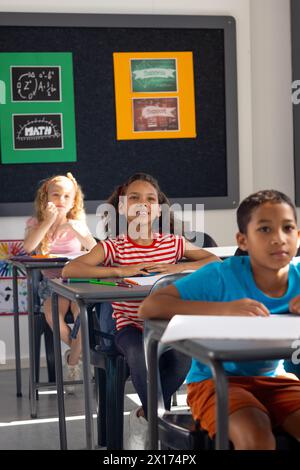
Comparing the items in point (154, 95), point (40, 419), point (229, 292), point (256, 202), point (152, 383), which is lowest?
point (40, 419)

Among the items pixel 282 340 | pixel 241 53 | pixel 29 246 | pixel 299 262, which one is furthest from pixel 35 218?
pixel 282 340

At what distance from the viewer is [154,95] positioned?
549 centimetres

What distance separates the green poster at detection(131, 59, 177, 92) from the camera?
5469mm

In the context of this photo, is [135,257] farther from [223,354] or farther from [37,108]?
[37,108]

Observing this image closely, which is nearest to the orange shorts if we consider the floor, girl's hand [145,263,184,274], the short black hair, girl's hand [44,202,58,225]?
the short black hair

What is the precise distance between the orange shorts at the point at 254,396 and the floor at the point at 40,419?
145cm

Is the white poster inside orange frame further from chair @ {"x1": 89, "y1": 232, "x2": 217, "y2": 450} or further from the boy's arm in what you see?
the boy's arm

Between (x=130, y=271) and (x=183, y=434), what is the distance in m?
1.20

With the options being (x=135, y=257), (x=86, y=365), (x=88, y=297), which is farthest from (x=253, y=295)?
(x=135, y=257)

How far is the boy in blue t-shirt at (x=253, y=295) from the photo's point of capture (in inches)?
78.5

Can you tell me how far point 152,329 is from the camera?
6.58 feet

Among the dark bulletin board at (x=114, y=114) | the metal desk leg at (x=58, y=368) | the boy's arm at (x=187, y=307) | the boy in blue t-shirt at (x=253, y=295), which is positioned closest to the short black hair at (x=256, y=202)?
the boy in blue t-shirt at (x=253, y=295)

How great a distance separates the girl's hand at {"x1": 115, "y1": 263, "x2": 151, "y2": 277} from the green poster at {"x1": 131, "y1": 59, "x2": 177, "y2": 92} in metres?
2.46

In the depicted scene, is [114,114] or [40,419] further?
[114,114]
